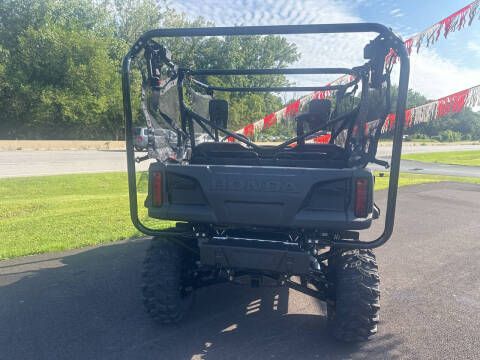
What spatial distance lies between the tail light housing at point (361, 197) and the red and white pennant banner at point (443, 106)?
3824mm

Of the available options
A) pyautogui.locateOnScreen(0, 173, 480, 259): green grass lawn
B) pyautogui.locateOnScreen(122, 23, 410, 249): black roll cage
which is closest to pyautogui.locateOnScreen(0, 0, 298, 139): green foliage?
pyautogui.locateOnScreen(0, 173, 480, 259): green grass lawn

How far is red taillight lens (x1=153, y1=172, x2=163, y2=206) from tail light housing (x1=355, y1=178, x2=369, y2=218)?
147cm

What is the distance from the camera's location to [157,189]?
290 cm

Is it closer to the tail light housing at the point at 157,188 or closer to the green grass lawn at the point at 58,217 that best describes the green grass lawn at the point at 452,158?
the green grass lawn at the point at 58,217

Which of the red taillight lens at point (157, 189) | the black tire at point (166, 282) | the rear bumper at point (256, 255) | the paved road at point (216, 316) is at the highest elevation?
the red taillight lens at point (157, 189)

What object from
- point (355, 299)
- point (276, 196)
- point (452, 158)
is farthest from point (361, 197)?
point (452, 158)

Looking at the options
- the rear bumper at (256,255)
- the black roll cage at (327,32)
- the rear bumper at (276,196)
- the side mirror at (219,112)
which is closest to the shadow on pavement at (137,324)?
the rear bumper at (256,255)

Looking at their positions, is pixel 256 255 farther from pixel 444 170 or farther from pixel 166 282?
pixel 444 170

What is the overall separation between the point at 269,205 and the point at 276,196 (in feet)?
0.29

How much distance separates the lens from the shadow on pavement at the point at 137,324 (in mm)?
2807

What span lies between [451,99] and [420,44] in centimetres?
117

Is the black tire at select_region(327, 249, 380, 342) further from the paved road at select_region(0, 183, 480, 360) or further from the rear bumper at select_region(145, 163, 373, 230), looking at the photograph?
the rear bumper at select_region(145, 163, 373, 230)

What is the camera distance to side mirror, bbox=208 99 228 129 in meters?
4.93

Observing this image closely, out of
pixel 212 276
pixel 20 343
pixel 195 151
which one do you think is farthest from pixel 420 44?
pixel 20 343
